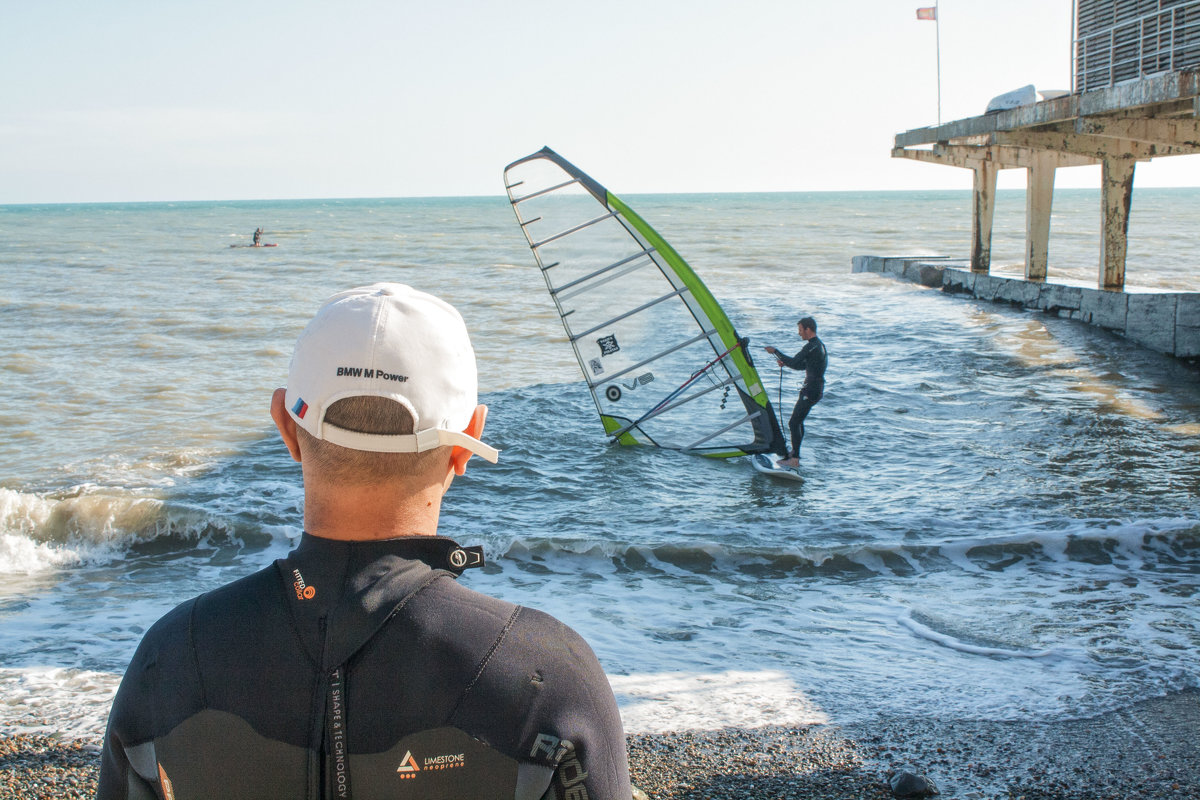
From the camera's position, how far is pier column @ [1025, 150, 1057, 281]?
20.9m

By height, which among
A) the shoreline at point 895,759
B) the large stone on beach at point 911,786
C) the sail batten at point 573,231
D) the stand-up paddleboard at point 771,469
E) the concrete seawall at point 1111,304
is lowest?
the stand-up paddleboard at point 771,469

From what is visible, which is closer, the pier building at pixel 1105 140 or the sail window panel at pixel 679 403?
the sail window panel at pixel 679 403

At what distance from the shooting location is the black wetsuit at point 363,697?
4.05ft

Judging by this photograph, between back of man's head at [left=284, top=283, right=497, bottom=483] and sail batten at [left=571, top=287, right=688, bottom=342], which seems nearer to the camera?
back of man's head at [left=284, top=283, right=497, bottom=483]

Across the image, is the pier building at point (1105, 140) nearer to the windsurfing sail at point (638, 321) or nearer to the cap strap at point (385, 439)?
the windsurfing sail at point (638, 321)

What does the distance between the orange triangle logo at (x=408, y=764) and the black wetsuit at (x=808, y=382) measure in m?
9.48

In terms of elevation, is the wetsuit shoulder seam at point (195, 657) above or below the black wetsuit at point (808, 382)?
above

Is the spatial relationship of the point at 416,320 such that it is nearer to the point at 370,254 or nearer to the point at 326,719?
the point at 326,719

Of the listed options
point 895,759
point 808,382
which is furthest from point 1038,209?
point 895,759

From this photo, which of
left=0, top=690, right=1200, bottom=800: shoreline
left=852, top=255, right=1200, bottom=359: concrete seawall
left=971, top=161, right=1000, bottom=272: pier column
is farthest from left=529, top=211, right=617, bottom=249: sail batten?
left=971, top=161, right=1000, bottom=272: pier column

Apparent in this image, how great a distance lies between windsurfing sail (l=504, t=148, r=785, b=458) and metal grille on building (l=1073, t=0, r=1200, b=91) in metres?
6.94

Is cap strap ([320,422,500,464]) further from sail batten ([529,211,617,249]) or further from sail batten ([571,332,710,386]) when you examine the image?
sail batten ([571,332,710,386])

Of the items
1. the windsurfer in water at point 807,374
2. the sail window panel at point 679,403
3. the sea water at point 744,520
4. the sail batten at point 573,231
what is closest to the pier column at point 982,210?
the sea water at point 744,520

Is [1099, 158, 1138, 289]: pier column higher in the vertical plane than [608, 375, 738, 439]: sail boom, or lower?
higher
